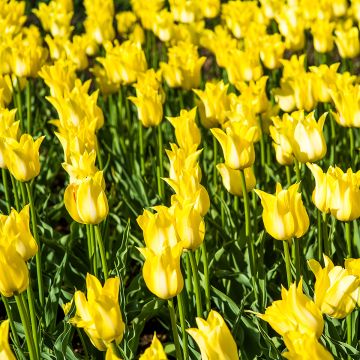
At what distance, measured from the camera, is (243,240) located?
305 cm

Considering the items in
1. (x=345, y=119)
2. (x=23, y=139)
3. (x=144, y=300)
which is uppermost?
(x=23, y=139)

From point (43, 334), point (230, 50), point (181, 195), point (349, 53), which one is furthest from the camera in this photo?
point (349, 53)

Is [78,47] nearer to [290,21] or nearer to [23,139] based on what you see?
[290,21]


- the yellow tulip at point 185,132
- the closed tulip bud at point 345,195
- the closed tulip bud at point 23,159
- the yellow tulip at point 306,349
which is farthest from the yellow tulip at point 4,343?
the yellow tulip at point 185,132

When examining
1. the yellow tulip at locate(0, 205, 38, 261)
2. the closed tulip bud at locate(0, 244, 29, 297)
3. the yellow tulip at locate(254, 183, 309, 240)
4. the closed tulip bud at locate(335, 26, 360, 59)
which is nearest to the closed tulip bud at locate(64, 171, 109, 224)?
the yellow tulip at locate(0, 205, 38, 261)

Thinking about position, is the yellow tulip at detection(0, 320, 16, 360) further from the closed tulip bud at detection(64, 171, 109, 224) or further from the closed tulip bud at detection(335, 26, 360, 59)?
the closed tulip bud at detection(335, 26, 360, 59)

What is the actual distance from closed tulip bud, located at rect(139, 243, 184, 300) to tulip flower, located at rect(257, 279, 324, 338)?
26cm

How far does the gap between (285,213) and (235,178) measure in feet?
2.08

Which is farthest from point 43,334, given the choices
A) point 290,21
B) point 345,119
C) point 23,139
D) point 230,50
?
point 290,21

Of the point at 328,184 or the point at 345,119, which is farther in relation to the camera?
the point at 345,119

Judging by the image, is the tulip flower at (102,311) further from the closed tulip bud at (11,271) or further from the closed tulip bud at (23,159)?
the closed tulip bud at (23,159)

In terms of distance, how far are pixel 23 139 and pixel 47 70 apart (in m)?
1.16

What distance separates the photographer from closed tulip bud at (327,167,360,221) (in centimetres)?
231

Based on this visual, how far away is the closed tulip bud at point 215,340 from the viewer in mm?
1688
